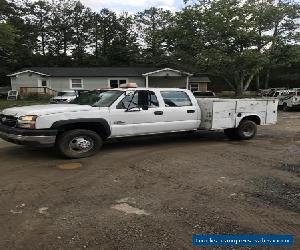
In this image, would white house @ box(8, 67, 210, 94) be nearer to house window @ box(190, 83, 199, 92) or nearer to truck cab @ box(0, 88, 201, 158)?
house window @ box(190, 83, 199, 92)

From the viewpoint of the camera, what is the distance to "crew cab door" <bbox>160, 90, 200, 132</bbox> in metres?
9.09

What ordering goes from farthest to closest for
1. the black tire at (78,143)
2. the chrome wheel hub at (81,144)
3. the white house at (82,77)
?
1. the white house at (82,77)
2. the chrome wheel hub at (81,144)
3. the black tire at (78,143)

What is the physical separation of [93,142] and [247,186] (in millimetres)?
3719

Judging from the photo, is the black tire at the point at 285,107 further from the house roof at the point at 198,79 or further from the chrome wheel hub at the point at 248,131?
the house roof at the point at 198,79

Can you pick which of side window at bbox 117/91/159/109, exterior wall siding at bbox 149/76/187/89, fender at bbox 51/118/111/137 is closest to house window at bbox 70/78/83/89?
exterior wall siding at bbox 149/76/187/89

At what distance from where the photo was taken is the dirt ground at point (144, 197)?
395cm

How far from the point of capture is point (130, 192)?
5.43 meters

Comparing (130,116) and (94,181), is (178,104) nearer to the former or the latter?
(130,116)

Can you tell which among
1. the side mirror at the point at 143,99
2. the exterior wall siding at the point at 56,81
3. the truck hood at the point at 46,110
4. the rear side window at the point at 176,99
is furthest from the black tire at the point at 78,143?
the exterior wall siding at the point at 56,81

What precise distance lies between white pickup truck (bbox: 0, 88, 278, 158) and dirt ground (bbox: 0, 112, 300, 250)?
0.50 metres

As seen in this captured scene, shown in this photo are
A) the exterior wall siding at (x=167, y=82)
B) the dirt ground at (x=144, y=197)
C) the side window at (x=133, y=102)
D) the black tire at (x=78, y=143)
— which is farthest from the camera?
the exterior wall siding at (x=167, y=82)

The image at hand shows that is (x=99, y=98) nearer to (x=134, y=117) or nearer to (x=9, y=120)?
(x=134, y=117)

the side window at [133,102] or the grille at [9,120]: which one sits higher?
the side window at [133,102]

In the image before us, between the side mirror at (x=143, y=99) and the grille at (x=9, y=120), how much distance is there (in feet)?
9.60
